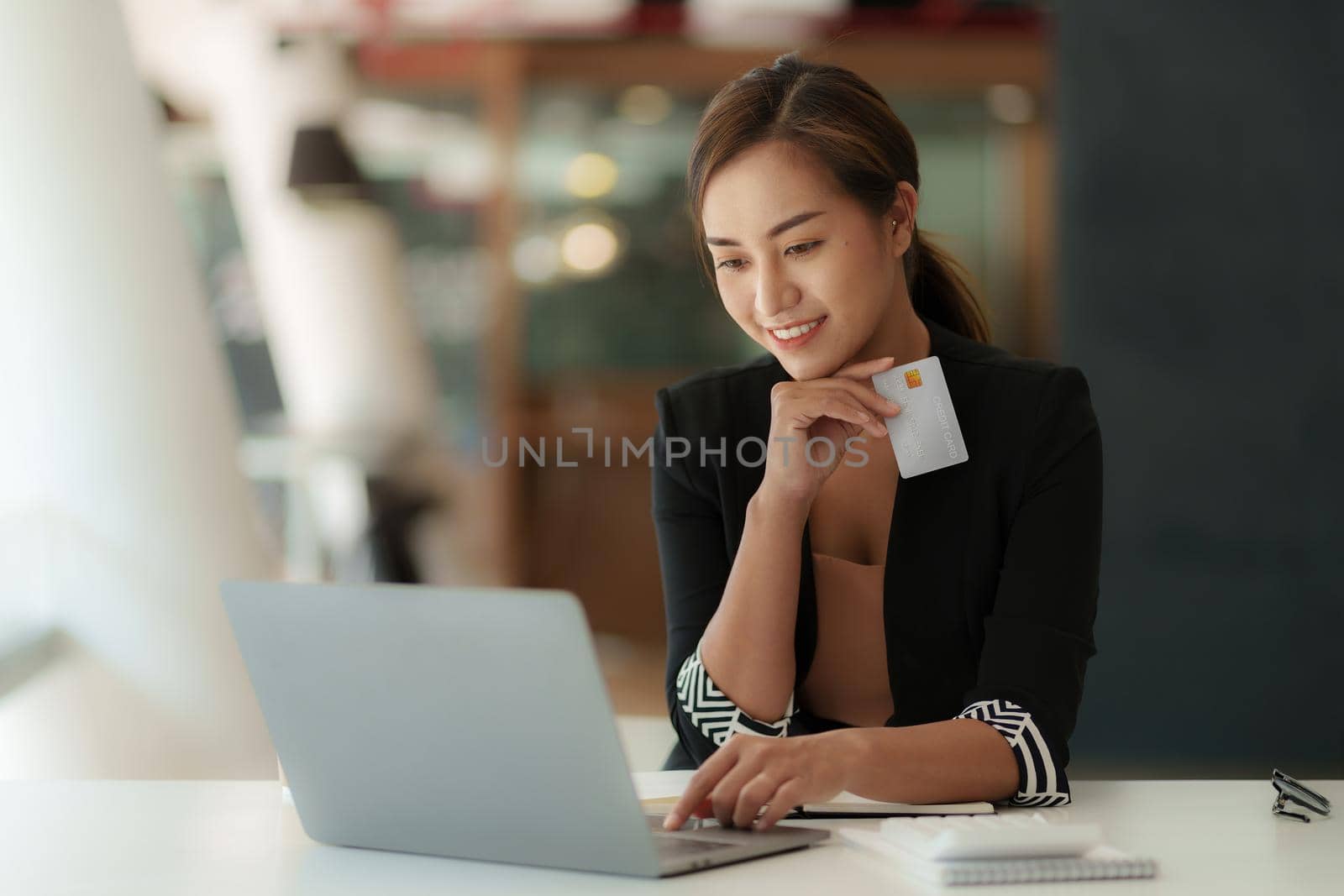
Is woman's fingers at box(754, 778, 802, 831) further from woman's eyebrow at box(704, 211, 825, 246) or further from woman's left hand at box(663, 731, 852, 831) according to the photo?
woman's eyebrow at box(704, 211, 825, 246)

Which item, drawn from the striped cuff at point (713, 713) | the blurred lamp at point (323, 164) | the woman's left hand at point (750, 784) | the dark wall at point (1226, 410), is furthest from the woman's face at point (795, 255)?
the blurred lamp at point (323, 164)

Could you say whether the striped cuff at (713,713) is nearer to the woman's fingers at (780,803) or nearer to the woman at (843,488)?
the woman at (843,488)

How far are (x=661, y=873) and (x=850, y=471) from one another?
2.43 feet

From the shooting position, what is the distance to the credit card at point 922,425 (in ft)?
4.26

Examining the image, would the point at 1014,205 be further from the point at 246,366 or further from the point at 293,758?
the point at 293,758

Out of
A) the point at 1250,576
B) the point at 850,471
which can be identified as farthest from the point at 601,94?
the point at 850,471

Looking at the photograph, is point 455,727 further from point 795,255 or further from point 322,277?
point 322,277

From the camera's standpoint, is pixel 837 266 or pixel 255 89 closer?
pixel 837 266

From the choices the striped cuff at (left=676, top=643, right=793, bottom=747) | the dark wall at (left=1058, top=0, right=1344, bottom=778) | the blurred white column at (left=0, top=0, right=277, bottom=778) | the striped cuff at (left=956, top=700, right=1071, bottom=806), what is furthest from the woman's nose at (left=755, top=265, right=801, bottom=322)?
the dark wall at (left=1058, top=0, right=1344, bottom=778)

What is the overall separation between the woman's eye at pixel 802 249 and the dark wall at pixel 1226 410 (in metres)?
2.30

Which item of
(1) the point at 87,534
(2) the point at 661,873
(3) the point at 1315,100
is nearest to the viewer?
(2) the point at 661,873

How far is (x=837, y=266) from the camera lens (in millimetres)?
1363

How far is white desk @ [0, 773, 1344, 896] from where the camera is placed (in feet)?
2.63

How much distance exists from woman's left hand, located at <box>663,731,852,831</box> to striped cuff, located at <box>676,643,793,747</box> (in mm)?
330
